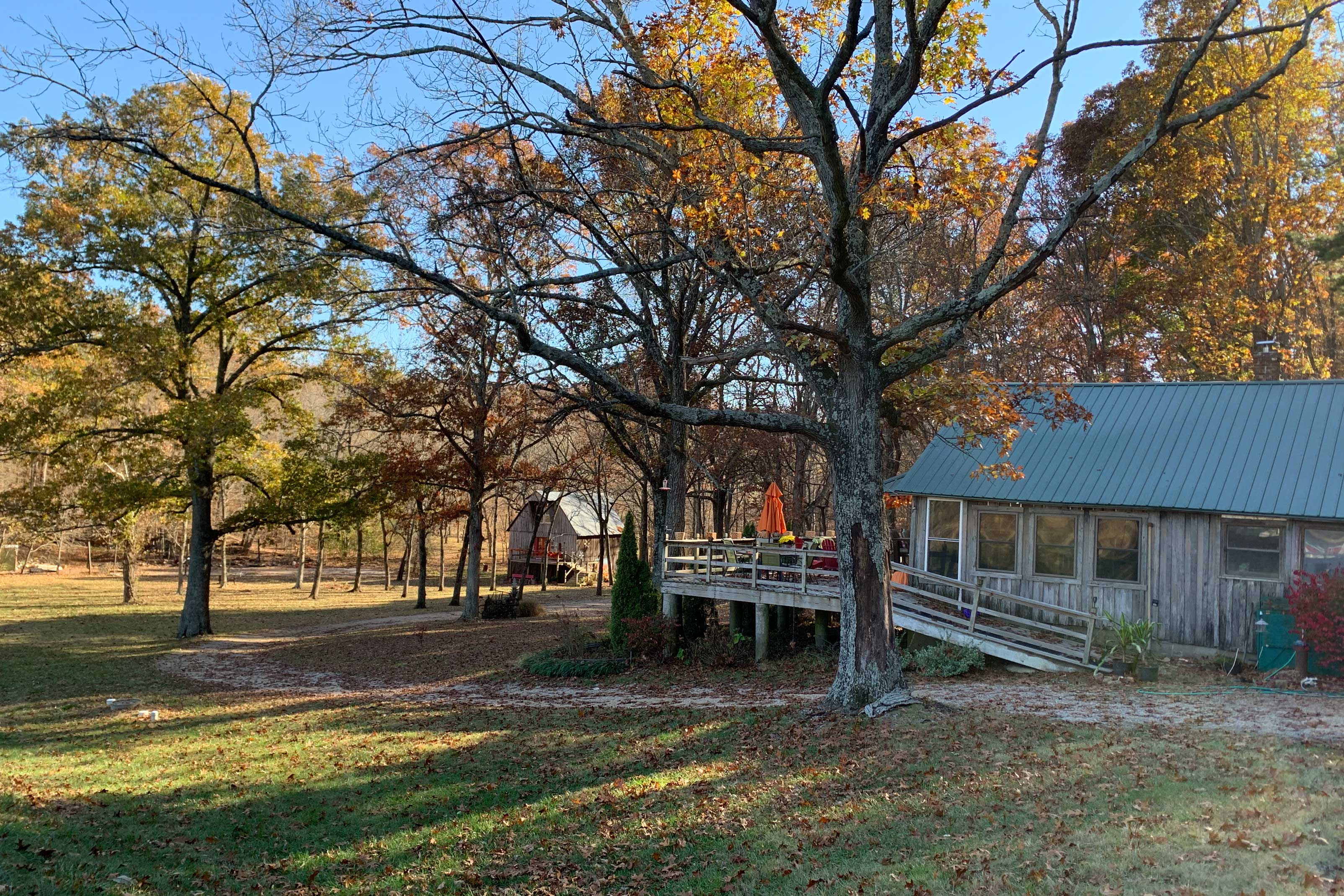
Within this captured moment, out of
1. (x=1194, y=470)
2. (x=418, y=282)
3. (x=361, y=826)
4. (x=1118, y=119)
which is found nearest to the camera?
(x=361, y=826)

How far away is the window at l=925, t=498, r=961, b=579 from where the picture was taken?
18109 mm

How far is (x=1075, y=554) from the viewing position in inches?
656

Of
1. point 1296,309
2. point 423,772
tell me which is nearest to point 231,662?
point 423,772

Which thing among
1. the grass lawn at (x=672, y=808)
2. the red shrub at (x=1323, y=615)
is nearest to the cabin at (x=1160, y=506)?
the red shrub at (x=1323, y=615)

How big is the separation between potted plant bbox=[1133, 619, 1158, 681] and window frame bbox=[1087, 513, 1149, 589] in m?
0.76

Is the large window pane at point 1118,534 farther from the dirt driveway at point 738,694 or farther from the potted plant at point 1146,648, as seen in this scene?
the dirt driveway at point 738,694

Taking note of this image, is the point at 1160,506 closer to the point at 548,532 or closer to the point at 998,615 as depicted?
the point at 998,615

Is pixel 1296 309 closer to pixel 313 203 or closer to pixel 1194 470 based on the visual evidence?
pixel 1194 470

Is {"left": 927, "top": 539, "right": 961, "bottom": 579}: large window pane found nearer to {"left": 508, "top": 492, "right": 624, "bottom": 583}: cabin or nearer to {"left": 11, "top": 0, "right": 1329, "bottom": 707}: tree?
{"left": 11, "top": 0, "right": 1329, "bottom": 707}: tree

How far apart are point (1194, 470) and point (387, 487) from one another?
67.0ft

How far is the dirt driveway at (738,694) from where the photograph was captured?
1037 centimetres

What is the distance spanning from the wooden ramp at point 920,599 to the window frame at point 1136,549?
0.80m

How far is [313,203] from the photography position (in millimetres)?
22016

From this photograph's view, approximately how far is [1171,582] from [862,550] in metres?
8.36
